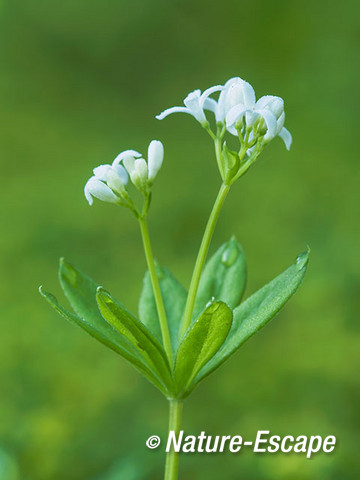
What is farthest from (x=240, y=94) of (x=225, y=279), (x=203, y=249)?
(x=225, y=279)

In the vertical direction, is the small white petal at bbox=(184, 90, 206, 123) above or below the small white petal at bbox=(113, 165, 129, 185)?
above

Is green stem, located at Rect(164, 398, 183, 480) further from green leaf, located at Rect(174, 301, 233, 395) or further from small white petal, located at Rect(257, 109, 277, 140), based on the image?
small white petal, located at Rect(257, 109, 277, 140)

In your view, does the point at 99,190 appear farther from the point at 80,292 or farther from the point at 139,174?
the point at 80,292

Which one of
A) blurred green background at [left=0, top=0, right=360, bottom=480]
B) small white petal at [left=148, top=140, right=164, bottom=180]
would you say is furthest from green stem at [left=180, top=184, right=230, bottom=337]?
blurred green background at [left=0, top=0, right=360, bottom=480]

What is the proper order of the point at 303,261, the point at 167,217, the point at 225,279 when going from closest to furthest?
the point at 303,261 < the point at 225,279 < the point at 167,217

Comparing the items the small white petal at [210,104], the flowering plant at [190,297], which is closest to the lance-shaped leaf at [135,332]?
the flowering plant at [190,297]
